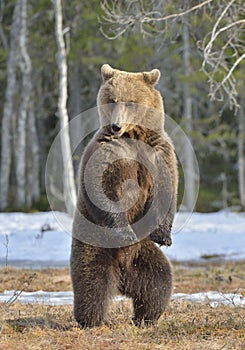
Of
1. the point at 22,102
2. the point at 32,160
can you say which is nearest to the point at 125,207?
the point at 22,102

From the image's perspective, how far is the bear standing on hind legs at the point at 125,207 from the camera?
5.79 meters

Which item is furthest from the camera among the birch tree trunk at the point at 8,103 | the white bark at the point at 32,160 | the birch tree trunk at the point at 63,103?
the white bark at the point at 32,160

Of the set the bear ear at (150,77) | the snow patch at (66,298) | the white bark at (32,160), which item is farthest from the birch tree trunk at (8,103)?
the bear ear at (150,77)

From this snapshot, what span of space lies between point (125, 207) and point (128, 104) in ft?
3.06

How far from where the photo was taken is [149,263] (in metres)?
6.09

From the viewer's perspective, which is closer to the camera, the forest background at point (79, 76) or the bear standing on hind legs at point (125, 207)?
the bear standing on hind legs at point (125, 207)

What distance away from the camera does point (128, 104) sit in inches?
235

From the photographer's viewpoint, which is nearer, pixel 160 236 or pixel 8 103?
pixel 160 236

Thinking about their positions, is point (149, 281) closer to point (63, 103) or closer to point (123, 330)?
point (123, 330)

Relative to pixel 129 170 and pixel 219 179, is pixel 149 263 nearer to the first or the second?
pixel 129 170

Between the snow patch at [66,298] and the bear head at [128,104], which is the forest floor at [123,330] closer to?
the snow patch at [66,298]

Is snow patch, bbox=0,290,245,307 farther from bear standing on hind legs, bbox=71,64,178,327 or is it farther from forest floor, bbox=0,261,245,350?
A: bear standing on hind legs, bbox=71,64,178,327

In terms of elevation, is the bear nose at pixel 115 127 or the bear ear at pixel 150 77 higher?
the bear ear at pixel 150 77

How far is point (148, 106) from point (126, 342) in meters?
2.11
